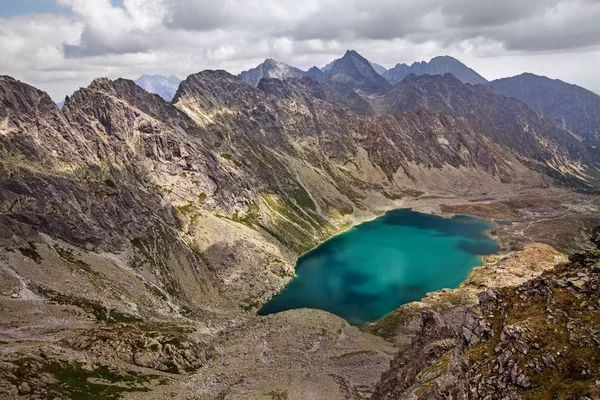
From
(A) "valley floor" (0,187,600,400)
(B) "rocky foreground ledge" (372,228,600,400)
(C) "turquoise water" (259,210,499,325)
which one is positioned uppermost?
(B) "rocky foreground ledge" (372,228,600,400)

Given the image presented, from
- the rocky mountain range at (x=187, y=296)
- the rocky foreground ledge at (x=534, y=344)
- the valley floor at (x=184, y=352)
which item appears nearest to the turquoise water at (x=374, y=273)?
the rocky mountain range at (x=187, y=296)

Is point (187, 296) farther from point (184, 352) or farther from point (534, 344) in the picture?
point (534, 344)

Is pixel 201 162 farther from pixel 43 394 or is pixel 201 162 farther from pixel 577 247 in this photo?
pixel 577 247

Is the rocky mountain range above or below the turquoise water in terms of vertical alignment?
above

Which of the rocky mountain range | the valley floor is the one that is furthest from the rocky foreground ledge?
the valley floor

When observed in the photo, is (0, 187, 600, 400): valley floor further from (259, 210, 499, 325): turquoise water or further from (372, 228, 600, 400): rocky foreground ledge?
(372, 228, 600, 400): rocky foreground ledge

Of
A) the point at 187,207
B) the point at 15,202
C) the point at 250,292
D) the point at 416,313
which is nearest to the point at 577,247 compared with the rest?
the point at 416,313

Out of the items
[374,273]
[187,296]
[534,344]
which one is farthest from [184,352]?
[374,273]
